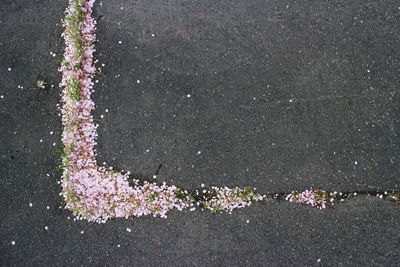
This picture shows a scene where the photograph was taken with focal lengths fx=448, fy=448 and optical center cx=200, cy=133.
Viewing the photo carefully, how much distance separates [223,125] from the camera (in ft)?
13.7

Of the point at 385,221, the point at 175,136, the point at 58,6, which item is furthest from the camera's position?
the point at 58,6

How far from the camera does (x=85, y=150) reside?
423 centimetres

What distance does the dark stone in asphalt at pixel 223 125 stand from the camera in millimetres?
3969

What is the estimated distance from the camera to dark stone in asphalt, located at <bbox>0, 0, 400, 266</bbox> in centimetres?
397

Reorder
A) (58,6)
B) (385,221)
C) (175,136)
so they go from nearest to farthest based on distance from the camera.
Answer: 1. (385,221)
2. (175,136)
3. (58,6)

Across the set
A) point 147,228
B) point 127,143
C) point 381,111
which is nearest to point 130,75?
point 127,143

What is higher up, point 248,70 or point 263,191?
point 248,70

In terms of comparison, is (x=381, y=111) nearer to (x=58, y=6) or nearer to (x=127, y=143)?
(x=127, y=143)

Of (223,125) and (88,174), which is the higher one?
(223,125)

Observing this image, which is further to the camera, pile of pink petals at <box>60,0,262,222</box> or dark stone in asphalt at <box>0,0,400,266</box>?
pile of pink petals at <box>60,0,262,222</box>

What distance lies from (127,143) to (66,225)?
0.94 m

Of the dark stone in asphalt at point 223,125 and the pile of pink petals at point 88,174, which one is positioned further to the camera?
the pile of pink petals at point 88,174

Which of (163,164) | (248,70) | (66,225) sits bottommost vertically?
(66,225)

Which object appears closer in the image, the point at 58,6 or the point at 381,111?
the point at 381,111
